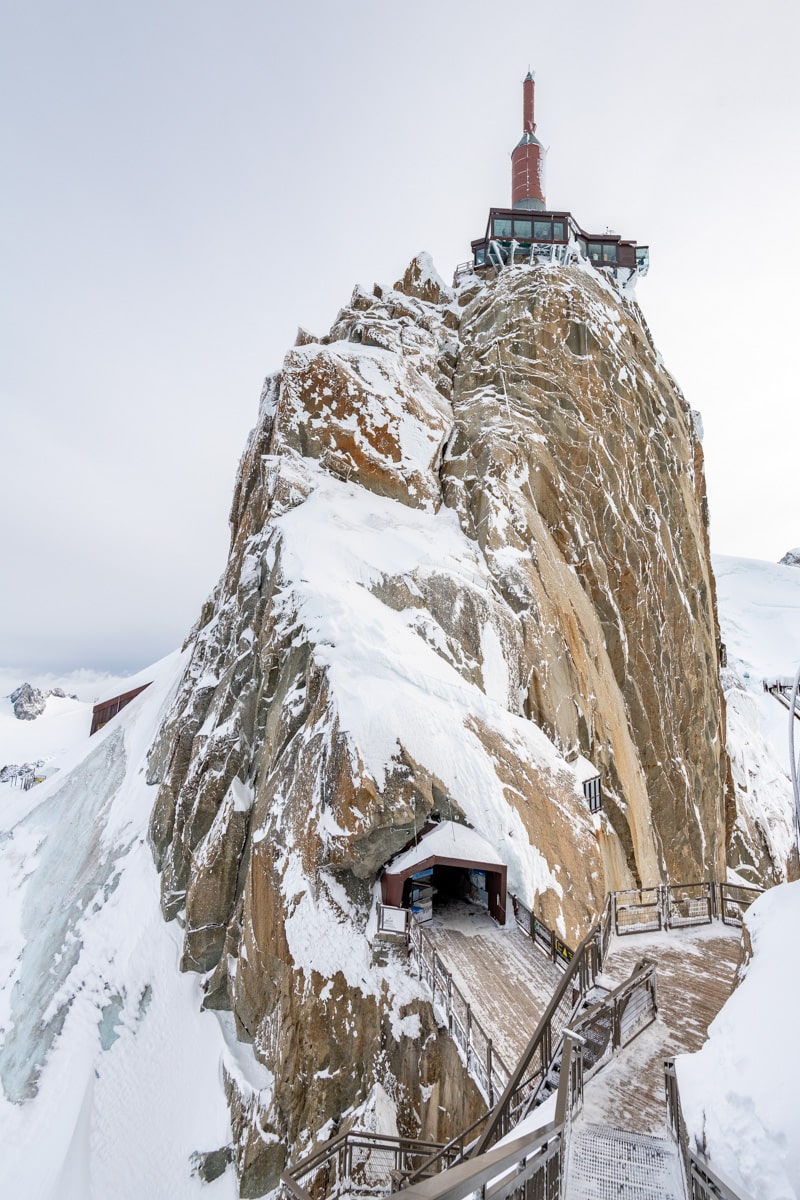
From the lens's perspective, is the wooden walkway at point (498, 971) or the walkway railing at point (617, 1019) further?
the wooden walkway at point (498, 971)

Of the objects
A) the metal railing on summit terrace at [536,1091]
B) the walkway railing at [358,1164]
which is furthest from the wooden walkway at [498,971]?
the walkway railing at [358,1164]

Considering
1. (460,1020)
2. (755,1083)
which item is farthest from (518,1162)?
(460,1020)

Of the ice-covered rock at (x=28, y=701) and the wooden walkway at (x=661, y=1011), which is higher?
the ice-covered rock at (x=28, y=701)

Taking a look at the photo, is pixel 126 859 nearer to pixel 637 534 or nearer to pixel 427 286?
pixel 637 534

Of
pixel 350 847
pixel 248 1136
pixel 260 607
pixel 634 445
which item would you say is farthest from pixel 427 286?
pixel 248 1136

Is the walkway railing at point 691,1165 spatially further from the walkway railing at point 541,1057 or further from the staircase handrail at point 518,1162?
the walkway railing at point 541,1057

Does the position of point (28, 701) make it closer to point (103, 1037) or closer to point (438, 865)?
point (103, 1037)

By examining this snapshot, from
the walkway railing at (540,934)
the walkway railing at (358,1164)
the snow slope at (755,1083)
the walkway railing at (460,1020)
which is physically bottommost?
the walkway railing at (358,1164)
